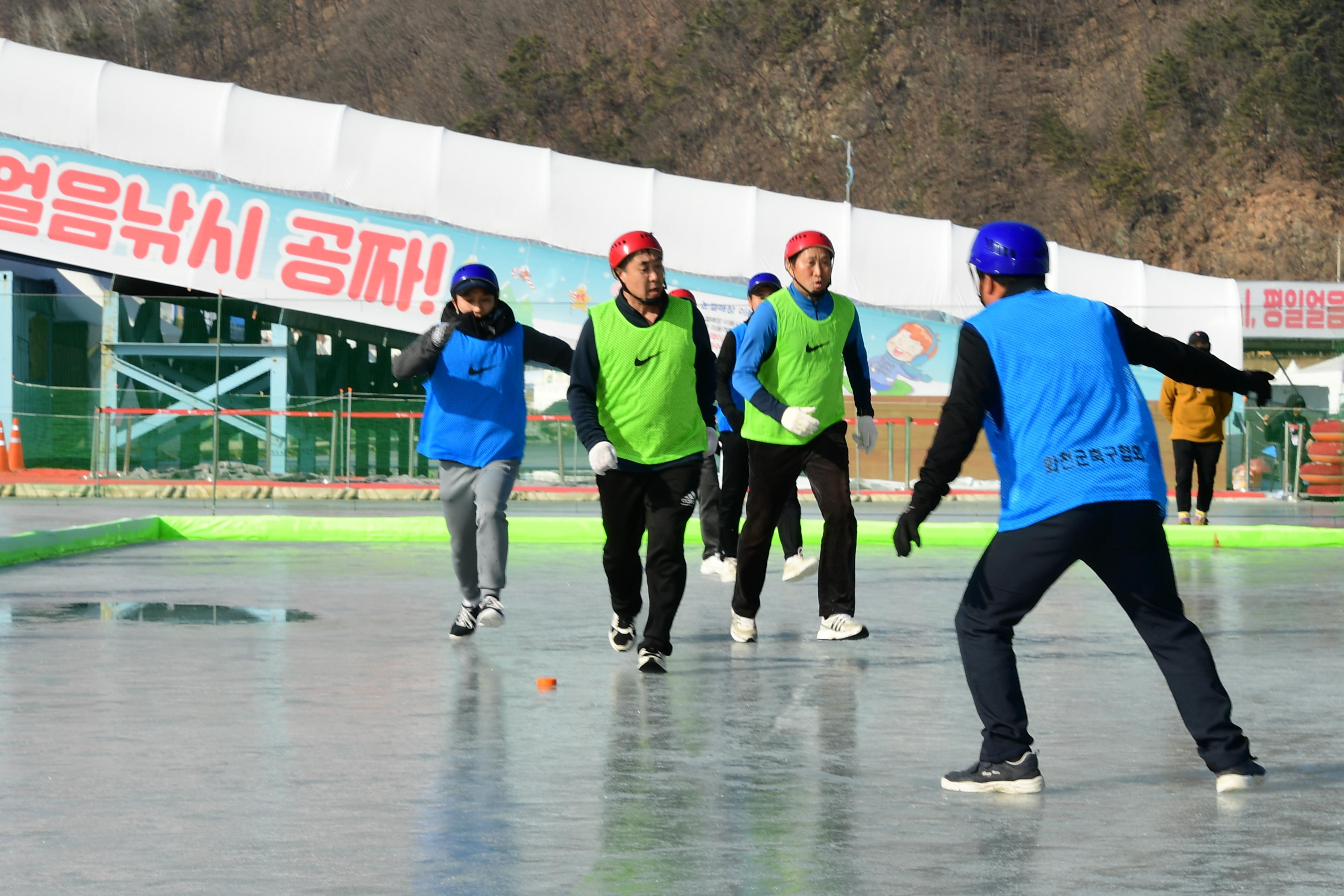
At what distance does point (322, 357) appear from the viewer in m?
31.9

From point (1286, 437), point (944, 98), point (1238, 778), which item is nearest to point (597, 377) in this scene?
point (1238, 778)

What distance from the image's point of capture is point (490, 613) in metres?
8.35

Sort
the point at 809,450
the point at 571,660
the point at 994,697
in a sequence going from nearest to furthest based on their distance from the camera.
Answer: the point at 994,697 → the point at 571,660 → the point at 809,450

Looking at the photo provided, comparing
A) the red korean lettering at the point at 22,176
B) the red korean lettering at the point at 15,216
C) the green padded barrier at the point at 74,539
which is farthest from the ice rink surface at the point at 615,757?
the red korean lettering at the point at 22,176

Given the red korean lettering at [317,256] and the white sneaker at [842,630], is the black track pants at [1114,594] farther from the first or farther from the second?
the red korean lettering at [317,256]

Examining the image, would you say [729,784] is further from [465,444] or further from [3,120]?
[3,120]

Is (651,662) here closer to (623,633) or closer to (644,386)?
(623,633)

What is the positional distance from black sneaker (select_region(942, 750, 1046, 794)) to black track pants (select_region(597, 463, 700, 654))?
2.57 meters

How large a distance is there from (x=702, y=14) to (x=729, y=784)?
269 feet

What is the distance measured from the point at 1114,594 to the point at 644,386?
2.91 meters

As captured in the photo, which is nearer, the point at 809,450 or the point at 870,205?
the point at 809,450

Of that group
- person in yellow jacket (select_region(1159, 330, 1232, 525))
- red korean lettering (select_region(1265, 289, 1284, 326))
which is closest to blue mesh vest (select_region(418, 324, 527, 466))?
person in yellow jacket (select_region(1159, 330, 1232, 525))

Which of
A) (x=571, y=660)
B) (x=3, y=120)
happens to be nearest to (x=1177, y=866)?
(x=571, y=660)

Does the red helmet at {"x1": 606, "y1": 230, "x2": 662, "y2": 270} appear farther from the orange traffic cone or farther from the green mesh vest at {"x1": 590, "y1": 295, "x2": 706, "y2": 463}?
the orange traffic cone
